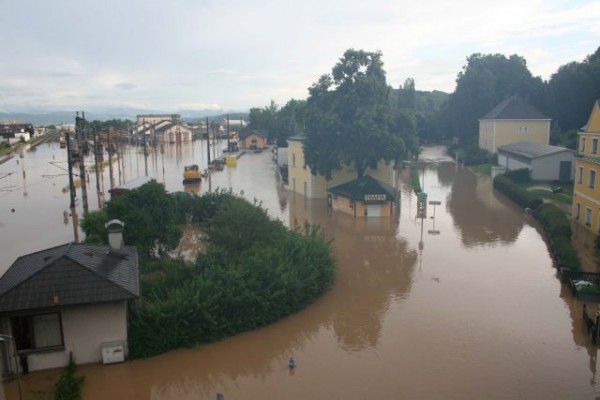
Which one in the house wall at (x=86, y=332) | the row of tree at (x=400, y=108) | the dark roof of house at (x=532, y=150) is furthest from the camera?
the dark roof of house at (x=532, y=150)

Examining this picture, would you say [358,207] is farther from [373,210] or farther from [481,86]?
[481,86]

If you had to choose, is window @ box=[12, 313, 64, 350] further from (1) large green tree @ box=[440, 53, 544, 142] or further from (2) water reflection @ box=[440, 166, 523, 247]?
(1) large green tree @ box=[440, 53, 544, 142]

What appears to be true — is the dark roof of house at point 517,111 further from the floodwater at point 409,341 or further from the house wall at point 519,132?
the floodwater at point 409,341

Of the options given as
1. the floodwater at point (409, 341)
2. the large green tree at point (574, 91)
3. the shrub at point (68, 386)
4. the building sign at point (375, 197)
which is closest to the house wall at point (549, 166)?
the large green tree at point (574, 91)

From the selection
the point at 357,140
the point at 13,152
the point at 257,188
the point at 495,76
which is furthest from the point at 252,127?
the point at 357,140

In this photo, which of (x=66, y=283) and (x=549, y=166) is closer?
(x=66, y=283)

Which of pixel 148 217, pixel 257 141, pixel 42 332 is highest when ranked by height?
pixel 257 141

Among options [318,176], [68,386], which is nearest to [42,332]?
[68,386]
